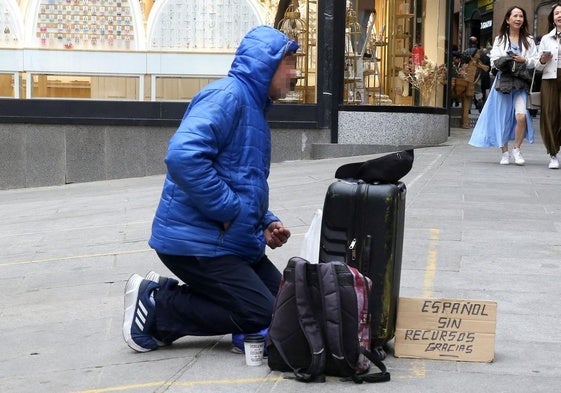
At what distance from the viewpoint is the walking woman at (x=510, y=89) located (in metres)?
11.4

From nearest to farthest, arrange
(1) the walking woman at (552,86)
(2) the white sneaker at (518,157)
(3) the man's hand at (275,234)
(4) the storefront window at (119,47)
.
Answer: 1. (3) the man's hand at (275,234)
2. (1) the walking woman at (552,86)
3. (2) the white sneaker at (518,157)
4. (4) the storefront window at (119,47)

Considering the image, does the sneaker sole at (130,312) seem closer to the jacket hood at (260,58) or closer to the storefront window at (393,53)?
the jacket hood at (260,58)

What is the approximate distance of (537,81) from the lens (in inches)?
453

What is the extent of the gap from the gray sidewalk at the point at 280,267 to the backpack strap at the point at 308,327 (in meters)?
0.05

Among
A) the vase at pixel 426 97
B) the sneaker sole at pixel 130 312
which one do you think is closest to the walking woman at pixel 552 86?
the vase at pixel 426 97

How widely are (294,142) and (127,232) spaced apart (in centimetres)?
512

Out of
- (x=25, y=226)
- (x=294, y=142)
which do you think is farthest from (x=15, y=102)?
(x=25, y=226)

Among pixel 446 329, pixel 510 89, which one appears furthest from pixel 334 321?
pixel 510 89

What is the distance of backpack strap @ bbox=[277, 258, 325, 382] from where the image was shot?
4285 mm

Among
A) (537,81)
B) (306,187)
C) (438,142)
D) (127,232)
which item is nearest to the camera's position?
(127,232)

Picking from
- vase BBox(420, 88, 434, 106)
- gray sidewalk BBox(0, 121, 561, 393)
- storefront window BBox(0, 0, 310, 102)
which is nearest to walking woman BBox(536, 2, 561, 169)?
gray sidewalk BBox(0, 121, 561, 393)

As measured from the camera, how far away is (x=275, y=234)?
191 inches

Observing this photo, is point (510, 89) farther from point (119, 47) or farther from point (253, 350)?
point (253, 350)

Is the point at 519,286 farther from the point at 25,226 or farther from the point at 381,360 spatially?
the point at 25,226
